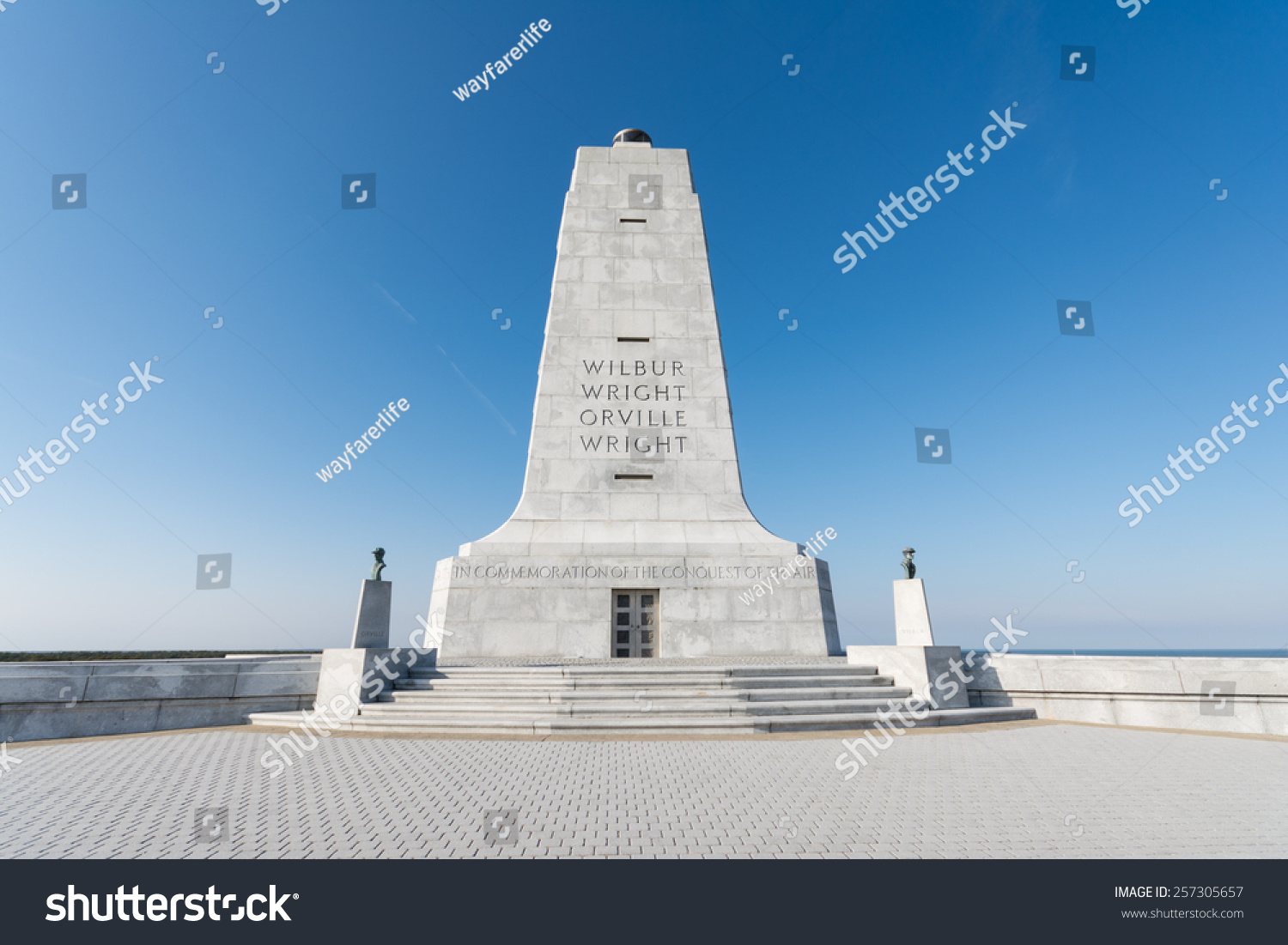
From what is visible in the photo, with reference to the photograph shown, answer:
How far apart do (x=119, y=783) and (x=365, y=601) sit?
22.4ft

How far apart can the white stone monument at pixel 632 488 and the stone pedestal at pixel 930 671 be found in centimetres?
486

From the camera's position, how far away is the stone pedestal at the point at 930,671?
1333 centimetres

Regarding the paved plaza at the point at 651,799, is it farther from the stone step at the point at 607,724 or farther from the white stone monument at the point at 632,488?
the white stone monument at the point at 632,488

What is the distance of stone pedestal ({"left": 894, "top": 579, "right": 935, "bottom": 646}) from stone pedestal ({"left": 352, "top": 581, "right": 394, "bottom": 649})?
12.5 metres

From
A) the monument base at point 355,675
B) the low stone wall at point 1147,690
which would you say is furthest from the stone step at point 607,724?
the low stone wall at point 1147,690

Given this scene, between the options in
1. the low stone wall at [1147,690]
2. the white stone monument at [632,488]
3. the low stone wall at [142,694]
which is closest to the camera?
the low stone wall at [142,694]

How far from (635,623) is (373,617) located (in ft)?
25.5

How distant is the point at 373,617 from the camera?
14414 mm

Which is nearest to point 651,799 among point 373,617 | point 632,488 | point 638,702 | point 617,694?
point 638,702

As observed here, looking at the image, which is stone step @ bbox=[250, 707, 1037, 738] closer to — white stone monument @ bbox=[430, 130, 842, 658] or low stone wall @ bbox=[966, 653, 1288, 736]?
low stone wall @ bbox=[966, 653, 1288, 736]

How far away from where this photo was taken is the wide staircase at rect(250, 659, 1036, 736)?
11711 mm

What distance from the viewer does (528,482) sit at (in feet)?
70.4

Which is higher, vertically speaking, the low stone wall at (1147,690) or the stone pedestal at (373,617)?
the stone pedestal at (373,617)
